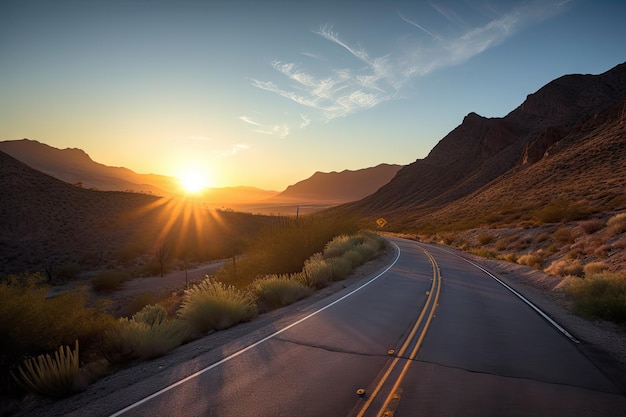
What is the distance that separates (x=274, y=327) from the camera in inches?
357

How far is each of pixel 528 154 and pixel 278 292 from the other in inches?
3467

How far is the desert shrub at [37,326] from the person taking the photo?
706cm

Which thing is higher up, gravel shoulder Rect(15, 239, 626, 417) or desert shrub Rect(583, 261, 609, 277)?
desert shrub Rect(583, 261, 609, 277)

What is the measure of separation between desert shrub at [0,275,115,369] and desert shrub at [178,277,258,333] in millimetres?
2267

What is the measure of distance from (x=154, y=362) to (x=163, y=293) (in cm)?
1710

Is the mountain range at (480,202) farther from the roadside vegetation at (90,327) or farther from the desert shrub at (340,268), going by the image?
the roadside vegetation at (90,327)

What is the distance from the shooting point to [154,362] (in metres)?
7.39

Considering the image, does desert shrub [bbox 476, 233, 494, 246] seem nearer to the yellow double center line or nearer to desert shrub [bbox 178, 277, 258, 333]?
the yellow double center line

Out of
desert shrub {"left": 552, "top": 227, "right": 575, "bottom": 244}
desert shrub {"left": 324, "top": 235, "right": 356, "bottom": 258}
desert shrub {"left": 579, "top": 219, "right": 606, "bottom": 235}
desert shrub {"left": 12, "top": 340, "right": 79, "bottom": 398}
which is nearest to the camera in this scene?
desert shrub {"left": 12, "top": 340, "right": 79, "bottom": 398}

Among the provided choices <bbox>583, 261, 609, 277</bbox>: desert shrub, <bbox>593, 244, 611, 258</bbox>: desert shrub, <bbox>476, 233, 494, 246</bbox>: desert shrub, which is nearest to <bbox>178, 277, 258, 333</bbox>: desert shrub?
<bbox>583, 261, 609, 277</bbox>: desert shrub

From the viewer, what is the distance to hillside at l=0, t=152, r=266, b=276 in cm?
3531

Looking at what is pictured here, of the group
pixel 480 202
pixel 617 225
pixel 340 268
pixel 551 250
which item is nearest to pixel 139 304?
pixel 340 268

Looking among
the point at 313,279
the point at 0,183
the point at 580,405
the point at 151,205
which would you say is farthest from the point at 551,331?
the point at 151,205

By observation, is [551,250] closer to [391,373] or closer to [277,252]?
[277,252]
